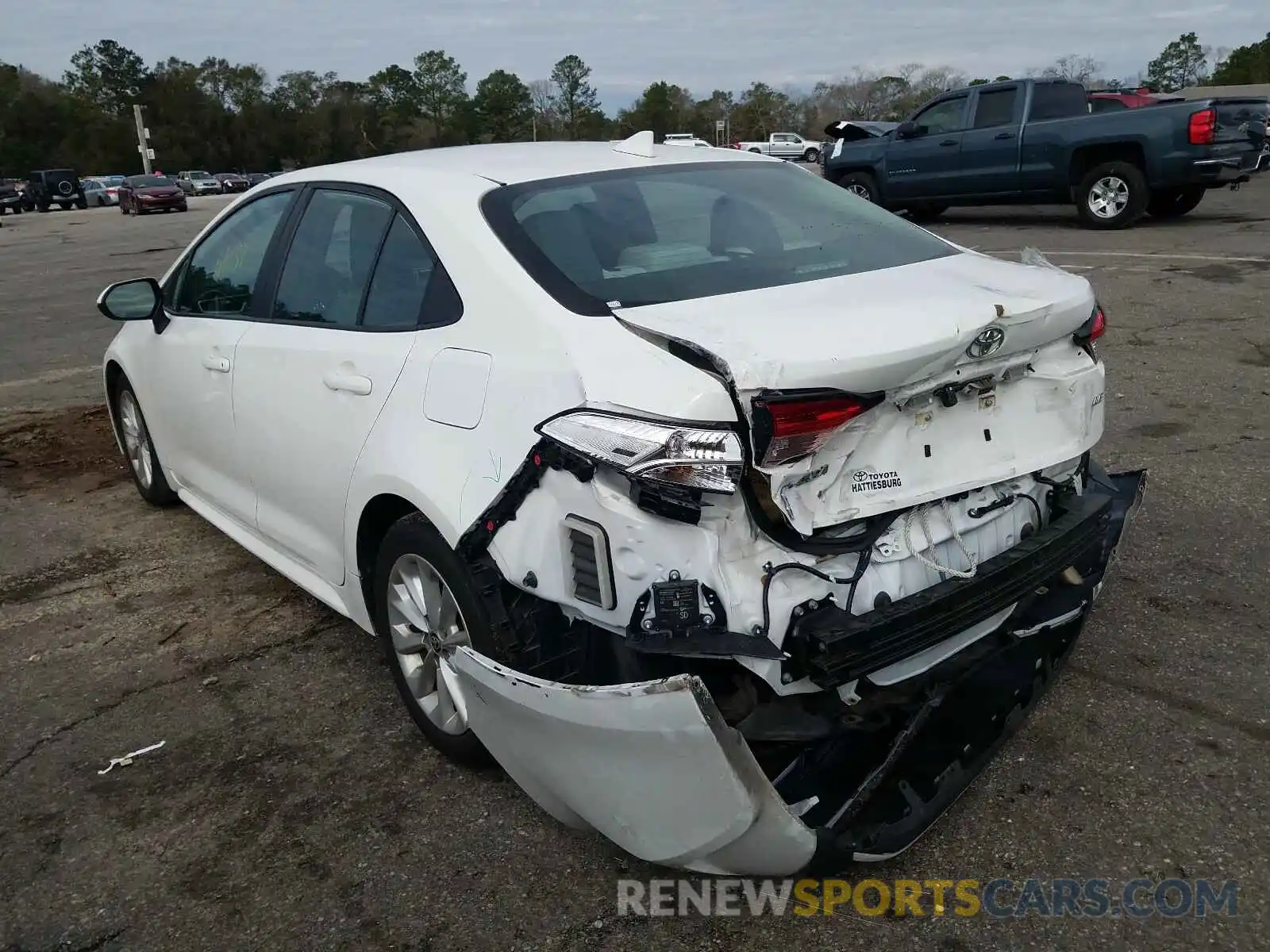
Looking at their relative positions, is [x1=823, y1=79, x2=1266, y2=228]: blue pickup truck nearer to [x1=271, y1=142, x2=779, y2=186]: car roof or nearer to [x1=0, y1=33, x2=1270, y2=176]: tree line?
[x1=271, y1=142, x2=779, y2=186]: car roof

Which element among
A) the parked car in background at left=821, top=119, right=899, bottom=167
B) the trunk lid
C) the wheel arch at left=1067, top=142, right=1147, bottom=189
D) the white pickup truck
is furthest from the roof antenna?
the white pickup truck

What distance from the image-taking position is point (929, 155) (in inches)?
567

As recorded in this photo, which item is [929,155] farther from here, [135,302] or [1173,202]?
[135,302]

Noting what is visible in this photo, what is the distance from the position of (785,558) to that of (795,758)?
49 centimetres

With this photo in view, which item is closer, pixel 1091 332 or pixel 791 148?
pixel 1091 332

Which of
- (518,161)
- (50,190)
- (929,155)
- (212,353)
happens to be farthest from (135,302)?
(50,190)

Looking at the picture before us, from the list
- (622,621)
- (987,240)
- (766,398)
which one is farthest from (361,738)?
(987,240)

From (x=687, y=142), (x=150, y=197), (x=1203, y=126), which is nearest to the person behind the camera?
(x=1203, y=126)

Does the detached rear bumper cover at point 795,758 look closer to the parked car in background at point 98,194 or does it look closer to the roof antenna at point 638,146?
the roof antenna at point 638,146

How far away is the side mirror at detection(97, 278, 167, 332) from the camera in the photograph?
436cm

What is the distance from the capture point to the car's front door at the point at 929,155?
1420 centimetres

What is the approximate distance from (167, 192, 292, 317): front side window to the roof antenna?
121 centimetres

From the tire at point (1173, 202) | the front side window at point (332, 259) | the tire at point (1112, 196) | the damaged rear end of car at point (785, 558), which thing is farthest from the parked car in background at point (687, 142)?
the tire at point (1173, 202)

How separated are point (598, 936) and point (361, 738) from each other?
115cm
